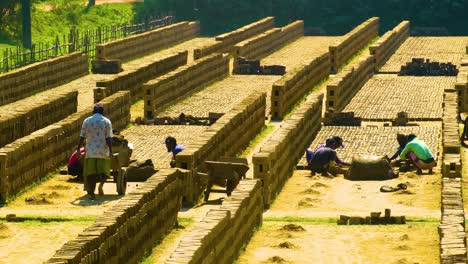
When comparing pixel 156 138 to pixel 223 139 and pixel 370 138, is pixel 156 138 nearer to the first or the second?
pixel 223 139

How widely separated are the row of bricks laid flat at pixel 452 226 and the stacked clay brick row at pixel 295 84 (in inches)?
574

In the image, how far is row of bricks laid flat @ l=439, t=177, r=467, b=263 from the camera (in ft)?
69.4

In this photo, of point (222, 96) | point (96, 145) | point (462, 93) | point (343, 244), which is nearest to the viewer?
point (343, 244)

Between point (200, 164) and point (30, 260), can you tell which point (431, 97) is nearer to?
point (200, 164)

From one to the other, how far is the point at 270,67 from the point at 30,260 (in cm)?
3065

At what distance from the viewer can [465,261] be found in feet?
68.5

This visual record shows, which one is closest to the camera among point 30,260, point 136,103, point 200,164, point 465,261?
point 465,261

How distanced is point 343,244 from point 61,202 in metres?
6.60

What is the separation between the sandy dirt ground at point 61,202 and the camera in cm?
2812

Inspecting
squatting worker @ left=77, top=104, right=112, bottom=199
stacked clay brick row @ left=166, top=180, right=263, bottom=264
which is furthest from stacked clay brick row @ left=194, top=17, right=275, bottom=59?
stacked clay brick row @ left=166, top=180, right=263, bottom=264

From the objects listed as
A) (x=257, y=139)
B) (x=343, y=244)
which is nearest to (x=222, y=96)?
(x=257, y=139)

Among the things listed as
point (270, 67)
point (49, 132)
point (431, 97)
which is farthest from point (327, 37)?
point (49, 132)

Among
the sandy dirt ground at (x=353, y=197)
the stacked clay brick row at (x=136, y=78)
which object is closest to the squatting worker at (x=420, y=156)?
the sandy dirt ground at (x=353, y=197)

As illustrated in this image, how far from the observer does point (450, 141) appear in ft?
106
